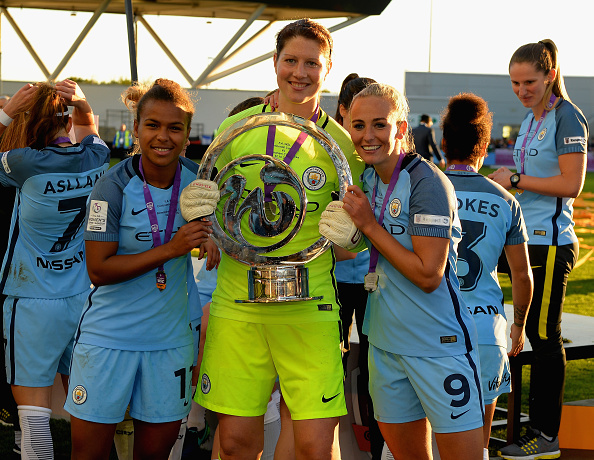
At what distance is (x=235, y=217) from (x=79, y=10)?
32.6 meters

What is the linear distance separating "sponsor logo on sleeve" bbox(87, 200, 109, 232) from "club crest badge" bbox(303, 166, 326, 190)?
0.76m

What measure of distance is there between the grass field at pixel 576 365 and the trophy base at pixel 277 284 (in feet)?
7.20

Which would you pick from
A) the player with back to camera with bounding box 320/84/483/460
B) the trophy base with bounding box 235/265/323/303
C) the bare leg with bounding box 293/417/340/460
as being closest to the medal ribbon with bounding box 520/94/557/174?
the player with back to camera with bounding box 320/84/483/460

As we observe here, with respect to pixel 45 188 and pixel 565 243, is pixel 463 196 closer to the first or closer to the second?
pixel 565 243

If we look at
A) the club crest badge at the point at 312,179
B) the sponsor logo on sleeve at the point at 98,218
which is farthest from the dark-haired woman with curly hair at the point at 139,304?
the club crest badge at the point at 312,179

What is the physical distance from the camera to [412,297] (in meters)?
2.60

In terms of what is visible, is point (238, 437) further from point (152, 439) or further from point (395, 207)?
point (395, 207)

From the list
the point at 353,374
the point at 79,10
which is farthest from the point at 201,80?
the point at 353,374

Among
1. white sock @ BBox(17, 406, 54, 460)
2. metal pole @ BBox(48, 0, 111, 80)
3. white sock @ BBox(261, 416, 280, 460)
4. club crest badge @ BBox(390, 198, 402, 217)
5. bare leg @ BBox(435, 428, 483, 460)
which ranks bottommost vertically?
white sock @ BBox(261, 416, 280, 460)

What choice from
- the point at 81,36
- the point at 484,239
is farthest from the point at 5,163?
the point at 81,36

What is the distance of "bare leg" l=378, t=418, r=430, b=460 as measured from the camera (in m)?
2.69

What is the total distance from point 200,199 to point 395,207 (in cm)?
71

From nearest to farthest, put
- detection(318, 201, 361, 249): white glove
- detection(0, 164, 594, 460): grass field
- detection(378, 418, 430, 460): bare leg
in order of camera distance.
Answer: detection(318, 201, 361, 249): white glove, detection(378, 418, 430, 460): bare leg, detection(0, 164, 594, 460): grass field

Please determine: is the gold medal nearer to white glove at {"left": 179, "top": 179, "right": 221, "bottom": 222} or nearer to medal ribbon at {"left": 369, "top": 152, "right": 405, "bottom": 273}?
medal ribbon at {"left": 369, "top": 152, "right": 405, "bottom": 273}
